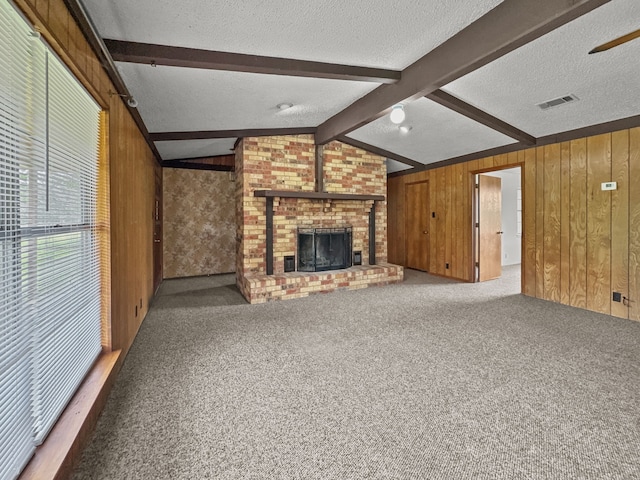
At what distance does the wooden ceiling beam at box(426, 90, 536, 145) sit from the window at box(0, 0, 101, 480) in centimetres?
322

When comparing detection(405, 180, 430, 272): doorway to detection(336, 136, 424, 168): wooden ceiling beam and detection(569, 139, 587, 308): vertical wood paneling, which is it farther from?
detection(569, 139, 587, 308): vertical wood paneling

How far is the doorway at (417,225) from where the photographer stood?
6.76 meters

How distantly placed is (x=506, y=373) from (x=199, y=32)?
3.30 meters

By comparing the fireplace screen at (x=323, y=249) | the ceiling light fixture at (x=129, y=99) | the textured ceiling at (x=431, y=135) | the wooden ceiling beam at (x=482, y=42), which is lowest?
the fireplace screen at (x=323, y=249)

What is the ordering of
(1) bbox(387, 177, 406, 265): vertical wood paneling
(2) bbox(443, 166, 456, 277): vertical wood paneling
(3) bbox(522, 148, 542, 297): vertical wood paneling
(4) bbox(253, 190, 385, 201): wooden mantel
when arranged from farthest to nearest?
(1) bbox(387, 177, 406, 265): vertical wood paneling → (2) bbox(443, 166, 456, 277): vertical wood paneling → (4) bbox(253, 190, 385, 201): wooden mantel → (3) bbox(522, 148, 542, 297): vertical wood paneling

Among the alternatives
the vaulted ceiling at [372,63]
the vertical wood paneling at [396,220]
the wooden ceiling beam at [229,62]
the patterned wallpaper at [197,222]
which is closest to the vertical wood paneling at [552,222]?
the vaulted ceiling at [372,63]

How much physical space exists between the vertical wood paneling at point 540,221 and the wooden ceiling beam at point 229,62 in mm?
2818

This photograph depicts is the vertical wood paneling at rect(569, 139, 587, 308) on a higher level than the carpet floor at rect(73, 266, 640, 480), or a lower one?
higher

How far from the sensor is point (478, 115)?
388 cm

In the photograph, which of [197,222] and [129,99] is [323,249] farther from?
[129,99]

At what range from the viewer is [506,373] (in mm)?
2361

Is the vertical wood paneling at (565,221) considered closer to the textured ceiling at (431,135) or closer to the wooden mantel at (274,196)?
the textured ceiling at (431,135)

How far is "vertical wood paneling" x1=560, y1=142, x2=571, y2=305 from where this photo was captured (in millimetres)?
4152

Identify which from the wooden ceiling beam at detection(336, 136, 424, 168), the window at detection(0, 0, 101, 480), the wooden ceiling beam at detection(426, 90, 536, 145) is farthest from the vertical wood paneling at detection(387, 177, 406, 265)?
the window at detection(0, 0, 101, 480)
